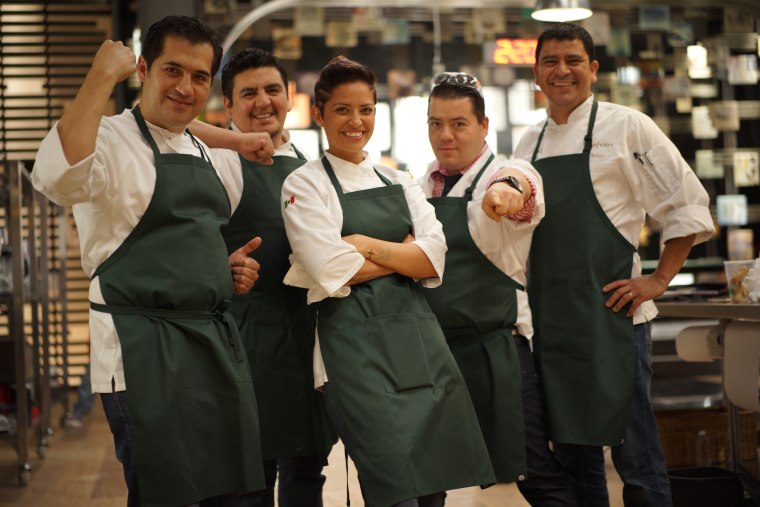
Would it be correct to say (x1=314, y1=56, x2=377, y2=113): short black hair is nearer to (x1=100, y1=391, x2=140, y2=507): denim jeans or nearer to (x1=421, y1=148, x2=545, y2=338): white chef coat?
(x1=421, y1=148, x2=545, y2=338): white chef coat

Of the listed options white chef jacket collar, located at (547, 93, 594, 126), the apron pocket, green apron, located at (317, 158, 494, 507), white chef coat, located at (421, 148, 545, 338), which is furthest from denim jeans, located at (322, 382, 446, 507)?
white chef jacket collar, located at (547, 93, 594, 126)

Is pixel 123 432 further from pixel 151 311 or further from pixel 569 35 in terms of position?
pixel 569 35

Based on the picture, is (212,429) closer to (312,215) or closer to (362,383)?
(362,383)

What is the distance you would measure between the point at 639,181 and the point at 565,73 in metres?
0.42

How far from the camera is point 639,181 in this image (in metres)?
3.03

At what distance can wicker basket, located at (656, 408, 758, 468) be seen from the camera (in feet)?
13.6

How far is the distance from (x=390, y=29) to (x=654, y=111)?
2671 millimetres

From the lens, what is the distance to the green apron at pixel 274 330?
9.37 ft

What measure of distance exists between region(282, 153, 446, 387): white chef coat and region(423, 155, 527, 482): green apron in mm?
249

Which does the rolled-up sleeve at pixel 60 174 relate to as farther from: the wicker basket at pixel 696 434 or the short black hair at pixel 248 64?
the wicker basket at pixel 696 434

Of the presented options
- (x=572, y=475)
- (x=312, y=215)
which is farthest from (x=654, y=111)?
(x=312, y=215)

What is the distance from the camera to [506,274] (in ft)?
9.59

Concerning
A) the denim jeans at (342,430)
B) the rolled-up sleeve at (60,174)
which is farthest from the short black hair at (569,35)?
the rolled-up sleeve at (60,174)

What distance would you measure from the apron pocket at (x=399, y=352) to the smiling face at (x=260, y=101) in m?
0.83
